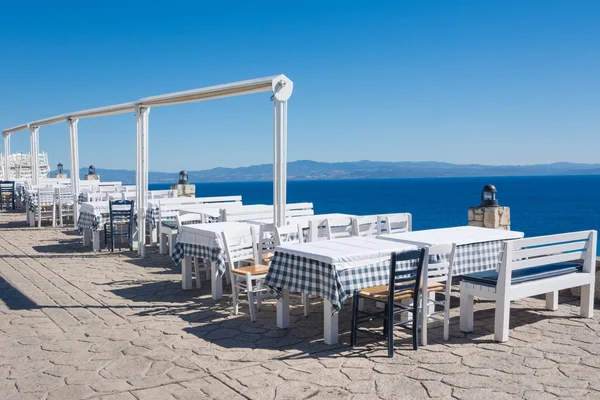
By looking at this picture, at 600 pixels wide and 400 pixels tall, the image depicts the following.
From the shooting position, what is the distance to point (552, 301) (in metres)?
6.09

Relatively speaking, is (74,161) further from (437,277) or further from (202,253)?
(437,277)

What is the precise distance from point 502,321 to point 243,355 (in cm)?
226

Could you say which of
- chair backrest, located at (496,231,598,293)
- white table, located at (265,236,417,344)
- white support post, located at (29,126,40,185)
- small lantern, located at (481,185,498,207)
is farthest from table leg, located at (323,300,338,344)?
white support post, located at (29,126,40,185)

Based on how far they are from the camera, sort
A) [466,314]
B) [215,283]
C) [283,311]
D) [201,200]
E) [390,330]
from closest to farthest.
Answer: [390,330] → [466,314] → [283,311] → [215,283] → [201,200]

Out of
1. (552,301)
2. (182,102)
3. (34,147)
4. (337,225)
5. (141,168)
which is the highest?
(182,102)

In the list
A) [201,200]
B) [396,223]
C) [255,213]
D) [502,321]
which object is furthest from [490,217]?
[201,200]

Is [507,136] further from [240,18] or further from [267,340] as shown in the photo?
[267,340]

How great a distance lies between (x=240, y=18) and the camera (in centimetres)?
3119

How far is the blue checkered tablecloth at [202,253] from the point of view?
6410mm

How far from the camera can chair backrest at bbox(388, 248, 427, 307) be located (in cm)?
460

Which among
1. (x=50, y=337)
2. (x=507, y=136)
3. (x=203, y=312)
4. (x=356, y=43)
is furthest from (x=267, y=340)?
(x=507, y=136)

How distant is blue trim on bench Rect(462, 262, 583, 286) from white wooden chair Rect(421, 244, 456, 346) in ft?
1.13

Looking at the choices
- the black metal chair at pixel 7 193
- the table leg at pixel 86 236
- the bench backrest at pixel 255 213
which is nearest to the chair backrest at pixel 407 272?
the bench backrest at pixel 255 213

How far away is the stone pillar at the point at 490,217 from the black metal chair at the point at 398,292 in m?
3.77
